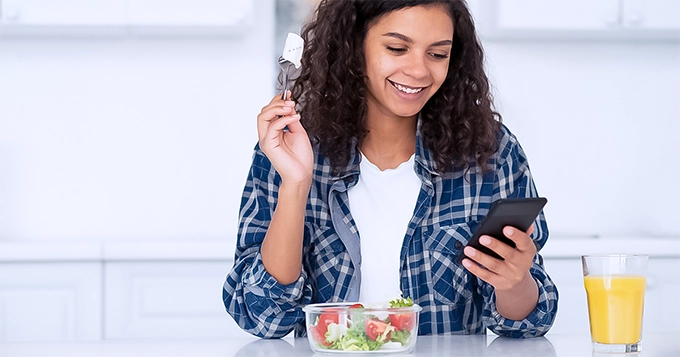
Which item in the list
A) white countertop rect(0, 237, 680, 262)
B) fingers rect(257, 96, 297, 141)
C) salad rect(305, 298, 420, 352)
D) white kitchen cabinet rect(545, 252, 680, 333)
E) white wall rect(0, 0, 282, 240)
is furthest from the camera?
white wall rect(0, 0, 282, 240)

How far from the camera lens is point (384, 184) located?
1.65 meters

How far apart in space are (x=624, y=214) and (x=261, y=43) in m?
1.42

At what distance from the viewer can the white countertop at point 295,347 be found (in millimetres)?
1172

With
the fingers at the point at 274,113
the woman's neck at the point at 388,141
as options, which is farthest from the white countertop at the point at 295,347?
the woman's neck at the point at 388,141

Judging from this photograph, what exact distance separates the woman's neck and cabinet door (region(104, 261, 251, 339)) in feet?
3.11

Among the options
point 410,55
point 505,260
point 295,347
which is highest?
point 410,55

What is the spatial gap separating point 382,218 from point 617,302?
1.80 ft

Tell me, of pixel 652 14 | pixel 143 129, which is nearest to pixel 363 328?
pixel 143 129

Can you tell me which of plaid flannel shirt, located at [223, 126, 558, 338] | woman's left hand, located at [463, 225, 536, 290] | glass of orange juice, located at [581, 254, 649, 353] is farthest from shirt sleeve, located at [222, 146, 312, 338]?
glass of orange juice, located at [581, 254, 649, 353]

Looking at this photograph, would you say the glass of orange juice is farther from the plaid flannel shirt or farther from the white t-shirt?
the white t-shirt

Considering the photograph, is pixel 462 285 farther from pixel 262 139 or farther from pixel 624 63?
pixel 624 63

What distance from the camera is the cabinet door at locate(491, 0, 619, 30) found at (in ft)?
8.99

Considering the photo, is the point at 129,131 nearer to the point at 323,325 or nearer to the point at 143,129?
the point at 143,129

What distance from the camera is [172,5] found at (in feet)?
8.66
